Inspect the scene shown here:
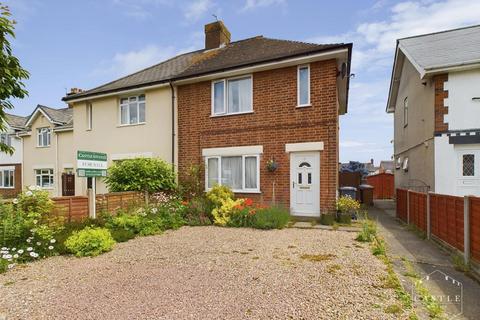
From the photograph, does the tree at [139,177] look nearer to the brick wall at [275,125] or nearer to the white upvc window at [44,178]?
the brick wall at [275,125]

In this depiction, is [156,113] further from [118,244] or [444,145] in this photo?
[444,145]

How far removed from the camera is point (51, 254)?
6.22m

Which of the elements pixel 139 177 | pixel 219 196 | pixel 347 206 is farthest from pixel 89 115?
pixel 347 206

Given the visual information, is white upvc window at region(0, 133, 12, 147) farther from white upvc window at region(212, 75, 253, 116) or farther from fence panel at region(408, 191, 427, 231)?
fence panel at region(408, 191, 427, 231)

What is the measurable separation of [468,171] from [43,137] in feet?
81.0

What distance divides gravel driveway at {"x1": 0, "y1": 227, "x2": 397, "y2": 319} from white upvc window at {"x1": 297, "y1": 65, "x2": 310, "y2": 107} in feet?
17.2

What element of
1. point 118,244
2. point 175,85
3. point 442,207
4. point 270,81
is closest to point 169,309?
point 118,244

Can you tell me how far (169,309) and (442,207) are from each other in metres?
6.78

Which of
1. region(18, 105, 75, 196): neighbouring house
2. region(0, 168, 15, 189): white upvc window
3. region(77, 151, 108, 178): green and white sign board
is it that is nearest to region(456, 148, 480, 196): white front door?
region(77, 151, 108, 178): green and white sign board

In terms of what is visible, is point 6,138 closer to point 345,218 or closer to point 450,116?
point 345,218

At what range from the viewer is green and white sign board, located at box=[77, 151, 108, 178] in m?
7.91

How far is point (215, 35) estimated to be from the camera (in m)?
15.3

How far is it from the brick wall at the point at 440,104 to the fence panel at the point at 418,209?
8.70ft

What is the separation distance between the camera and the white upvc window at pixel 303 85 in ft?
32.7
